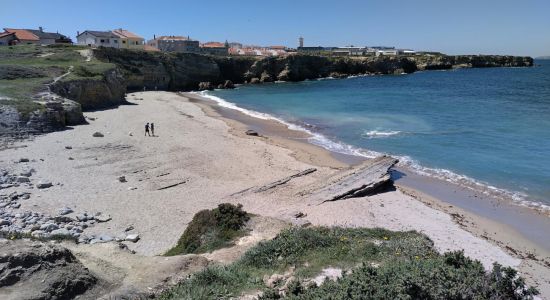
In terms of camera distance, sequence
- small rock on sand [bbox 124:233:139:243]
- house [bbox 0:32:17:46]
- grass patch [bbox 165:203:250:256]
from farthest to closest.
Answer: house [bbox 0:32:17:46] < small rock on sand [bbox 124:233:139:243] < grass patch [bbox 165:203:250:256]

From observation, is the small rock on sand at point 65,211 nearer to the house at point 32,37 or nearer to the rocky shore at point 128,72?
the rocky shore at point 128,72

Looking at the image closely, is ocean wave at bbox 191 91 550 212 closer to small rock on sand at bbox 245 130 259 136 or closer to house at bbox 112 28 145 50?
small rock on sand at bbox 245 130 259 136

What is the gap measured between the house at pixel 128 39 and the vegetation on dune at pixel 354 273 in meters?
91.0

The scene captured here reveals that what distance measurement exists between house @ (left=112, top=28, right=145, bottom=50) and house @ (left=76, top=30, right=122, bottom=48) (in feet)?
7.21

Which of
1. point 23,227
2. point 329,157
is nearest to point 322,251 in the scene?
point 23,227

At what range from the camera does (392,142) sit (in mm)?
32719

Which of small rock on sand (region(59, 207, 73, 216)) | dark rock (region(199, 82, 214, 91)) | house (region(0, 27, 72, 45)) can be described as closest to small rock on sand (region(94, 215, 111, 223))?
small rock on sand (region(59, 207, 73, 216))

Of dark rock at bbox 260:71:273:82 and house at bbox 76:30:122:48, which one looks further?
dark rock at bbox 260:71:273:82

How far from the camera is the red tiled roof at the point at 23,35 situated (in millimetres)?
82938

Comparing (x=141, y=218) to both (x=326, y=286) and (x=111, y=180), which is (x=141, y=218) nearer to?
(x=111, y=180)

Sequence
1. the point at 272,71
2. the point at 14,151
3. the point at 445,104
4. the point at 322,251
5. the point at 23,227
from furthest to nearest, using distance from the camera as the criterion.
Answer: the point at 272,71 < the point at 445,104 < the point at 14,151 < the point at 23,227 < the point at 322,251

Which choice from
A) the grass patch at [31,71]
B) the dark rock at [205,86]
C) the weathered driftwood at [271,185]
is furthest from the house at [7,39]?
the weathered driftwood at [271,185]

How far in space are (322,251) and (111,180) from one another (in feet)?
45.9

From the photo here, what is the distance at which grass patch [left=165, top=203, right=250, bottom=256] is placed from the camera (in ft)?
41.7
